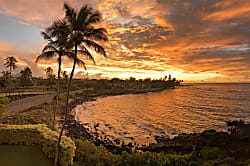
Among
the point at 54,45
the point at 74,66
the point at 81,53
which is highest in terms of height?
the point at 54,45

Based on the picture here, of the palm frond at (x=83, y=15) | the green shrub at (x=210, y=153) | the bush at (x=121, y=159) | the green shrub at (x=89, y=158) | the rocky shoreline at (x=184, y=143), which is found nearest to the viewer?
the palm frond at (x=83, y=15)

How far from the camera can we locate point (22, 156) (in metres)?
12.0

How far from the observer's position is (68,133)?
23.6 meters

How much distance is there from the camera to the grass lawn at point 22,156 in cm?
1114

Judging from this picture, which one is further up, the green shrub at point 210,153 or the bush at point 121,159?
the bush at point 121,159

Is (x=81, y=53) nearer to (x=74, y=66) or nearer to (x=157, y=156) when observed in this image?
(x=74, y=66)

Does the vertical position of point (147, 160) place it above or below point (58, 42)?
below

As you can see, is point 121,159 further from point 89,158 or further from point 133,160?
point 89,158

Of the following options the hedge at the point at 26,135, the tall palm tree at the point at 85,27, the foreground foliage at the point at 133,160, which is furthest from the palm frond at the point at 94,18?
the foreground foliage at the point at 133,160

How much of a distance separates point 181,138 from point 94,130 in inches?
639

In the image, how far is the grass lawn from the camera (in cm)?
1114

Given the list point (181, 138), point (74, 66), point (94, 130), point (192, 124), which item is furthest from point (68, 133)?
point (192, 124)

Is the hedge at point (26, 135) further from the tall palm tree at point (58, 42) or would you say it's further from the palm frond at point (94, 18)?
the palm frond at point (94, 18)

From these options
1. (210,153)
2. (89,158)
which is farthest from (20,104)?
(210,153)
